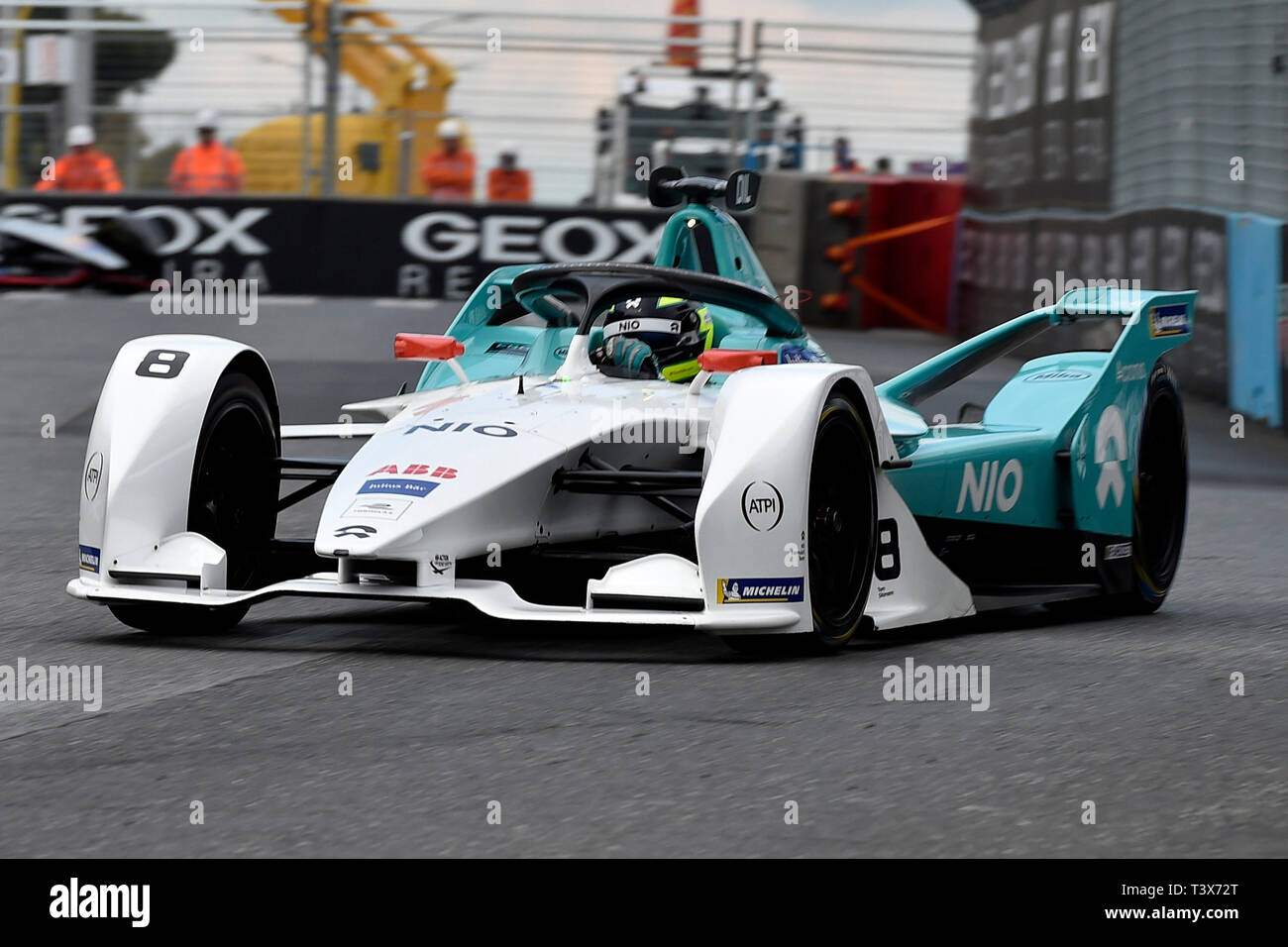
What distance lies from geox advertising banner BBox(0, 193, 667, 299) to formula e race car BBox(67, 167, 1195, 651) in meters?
15.4

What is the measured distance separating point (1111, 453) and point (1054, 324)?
0.55 metres

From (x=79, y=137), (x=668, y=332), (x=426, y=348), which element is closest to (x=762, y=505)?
(x=668, y=332)

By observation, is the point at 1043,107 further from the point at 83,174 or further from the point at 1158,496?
the point at 1158,496

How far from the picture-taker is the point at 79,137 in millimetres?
23969

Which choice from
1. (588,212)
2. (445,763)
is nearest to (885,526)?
(445,763)

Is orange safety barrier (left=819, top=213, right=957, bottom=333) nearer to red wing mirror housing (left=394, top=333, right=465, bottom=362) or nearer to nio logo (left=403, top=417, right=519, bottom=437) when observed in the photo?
red wing mirror housing (left=394, top=333, right=465, bottom=362)

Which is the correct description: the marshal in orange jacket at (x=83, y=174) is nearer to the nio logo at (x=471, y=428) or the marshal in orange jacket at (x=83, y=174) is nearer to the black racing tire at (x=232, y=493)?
the black racing tire at (x=232, y=493)

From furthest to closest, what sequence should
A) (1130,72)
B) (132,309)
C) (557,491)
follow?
(132,309)
(1130,72)
(557,491)

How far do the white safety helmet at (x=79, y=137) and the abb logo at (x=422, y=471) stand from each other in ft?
60.5

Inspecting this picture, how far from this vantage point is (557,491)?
6.99 meters

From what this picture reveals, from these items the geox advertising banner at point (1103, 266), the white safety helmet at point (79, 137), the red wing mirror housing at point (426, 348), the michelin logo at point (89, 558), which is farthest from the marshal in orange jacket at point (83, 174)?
the michelin logo at point (89, 558)

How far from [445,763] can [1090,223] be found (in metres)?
14.9

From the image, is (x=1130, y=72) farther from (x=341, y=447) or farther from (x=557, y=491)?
(x=557, y=491)

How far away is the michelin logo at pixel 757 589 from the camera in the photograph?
642 centimetres
